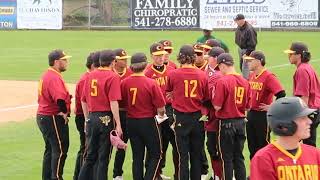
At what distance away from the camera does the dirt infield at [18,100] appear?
15.9 metres

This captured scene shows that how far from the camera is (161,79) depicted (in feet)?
32.0

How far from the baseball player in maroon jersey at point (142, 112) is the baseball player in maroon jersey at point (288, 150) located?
13.3 ft

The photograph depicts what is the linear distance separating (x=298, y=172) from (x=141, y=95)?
4.16 m

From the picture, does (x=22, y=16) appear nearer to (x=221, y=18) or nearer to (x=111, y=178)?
(x=221, y=18)

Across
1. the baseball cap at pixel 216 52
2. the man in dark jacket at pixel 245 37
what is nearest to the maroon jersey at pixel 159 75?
the baseball cap at pixel 216 52

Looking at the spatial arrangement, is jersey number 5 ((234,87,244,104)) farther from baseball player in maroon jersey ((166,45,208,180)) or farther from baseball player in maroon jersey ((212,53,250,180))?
baseball player in maroon jersey ((166,45,208,180))

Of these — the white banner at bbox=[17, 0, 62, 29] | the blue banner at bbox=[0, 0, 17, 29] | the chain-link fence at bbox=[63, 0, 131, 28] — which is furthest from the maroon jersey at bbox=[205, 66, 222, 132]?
the blue banner at bbox=[0, 0, 17, 29]

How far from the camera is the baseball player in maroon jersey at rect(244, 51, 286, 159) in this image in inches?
363

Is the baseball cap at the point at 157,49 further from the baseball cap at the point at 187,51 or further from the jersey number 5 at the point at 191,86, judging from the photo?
the jersey number 5 at the point at 191,86

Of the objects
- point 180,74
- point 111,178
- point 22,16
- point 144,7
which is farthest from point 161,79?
point 22,16

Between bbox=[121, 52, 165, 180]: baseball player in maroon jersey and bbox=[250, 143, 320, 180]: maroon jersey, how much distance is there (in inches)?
159

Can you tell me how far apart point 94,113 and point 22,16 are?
3845 centimetres

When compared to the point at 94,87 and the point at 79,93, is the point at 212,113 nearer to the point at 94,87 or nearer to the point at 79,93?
the point at 94,87

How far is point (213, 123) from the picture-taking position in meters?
9.09
